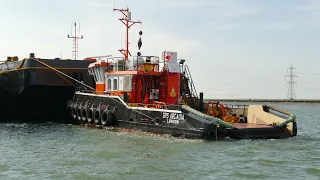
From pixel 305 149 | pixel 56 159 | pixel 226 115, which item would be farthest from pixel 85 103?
pixel 305 149

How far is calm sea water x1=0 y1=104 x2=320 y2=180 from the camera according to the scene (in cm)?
991

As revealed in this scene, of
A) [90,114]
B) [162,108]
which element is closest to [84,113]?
[90,114]

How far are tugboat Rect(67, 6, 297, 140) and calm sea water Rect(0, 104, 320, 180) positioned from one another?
46 cm

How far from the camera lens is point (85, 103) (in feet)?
63.4

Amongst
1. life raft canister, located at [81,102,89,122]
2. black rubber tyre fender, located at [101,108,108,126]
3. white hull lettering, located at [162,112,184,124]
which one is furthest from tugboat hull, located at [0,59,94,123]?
white hull lettering, located at [162,112,184,124]

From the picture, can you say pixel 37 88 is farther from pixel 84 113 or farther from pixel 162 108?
pixel 162 108

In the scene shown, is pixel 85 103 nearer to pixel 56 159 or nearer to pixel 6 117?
pixel 6 117

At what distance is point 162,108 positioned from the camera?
15344 mm

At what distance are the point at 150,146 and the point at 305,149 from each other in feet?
14.7

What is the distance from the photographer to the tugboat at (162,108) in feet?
46.7

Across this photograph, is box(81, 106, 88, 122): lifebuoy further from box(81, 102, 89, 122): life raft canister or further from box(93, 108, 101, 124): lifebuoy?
box(93, 108, 101, 124): lifebuoy

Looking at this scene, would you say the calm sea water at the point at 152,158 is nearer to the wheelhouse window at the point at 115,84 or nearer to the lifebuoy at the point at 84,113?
the wheelhouse window at the point at 115,84

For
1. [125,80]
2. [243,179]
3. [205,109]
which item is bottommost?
[243,179]

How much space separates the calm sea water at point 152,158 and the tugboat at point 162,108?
46cm
